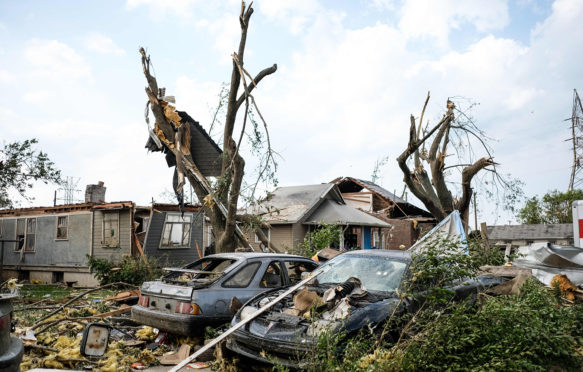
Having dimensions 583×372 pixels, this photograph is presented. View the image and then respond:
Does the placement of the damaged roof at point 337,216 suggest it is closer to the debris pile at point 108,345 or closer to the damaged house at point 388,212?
the damaged house at point 388,212

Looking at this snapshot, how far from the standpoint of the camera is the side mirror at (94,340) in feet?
13.8

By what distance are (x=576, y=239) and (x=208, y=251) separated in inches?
524

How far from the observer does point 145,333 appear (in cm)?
728

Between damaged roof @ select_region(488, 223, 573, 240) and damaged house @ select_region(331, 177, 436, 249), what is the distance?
6031mm

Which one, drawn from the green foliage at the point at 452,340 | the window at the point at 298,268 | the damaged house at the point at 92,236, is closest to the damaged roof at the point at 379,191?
the damaged house at the point at 92,236

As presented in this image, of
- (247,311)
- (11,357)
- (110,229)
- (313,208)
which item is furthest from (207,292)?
(313,208)

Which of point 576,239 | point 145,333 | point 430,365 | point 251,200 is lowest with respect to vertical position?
point 145,333

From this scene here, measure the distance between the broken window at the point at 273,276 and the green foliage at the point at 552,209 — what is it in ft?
108

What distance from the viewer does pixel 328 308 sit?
17.2ft

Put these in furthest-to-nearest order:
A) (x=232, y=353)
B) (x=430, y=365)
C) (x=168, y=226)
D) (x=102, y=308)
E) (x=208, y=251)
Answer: (x=208, y=251) → (x=168, y=226) → (x=102, y=308) → (x=232, y=353) → (x=430, y=365)

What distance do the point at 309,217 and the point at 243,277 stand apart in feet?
54.7

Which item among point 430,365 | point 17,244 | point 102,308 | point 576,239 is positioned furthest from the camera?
point 17,244

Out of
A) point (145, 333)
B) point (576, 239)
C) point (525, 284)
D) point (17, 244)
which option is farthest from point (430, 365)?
point (17, 244)

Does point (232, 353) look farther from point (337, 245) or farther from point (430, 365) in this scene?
point (337, 245)
